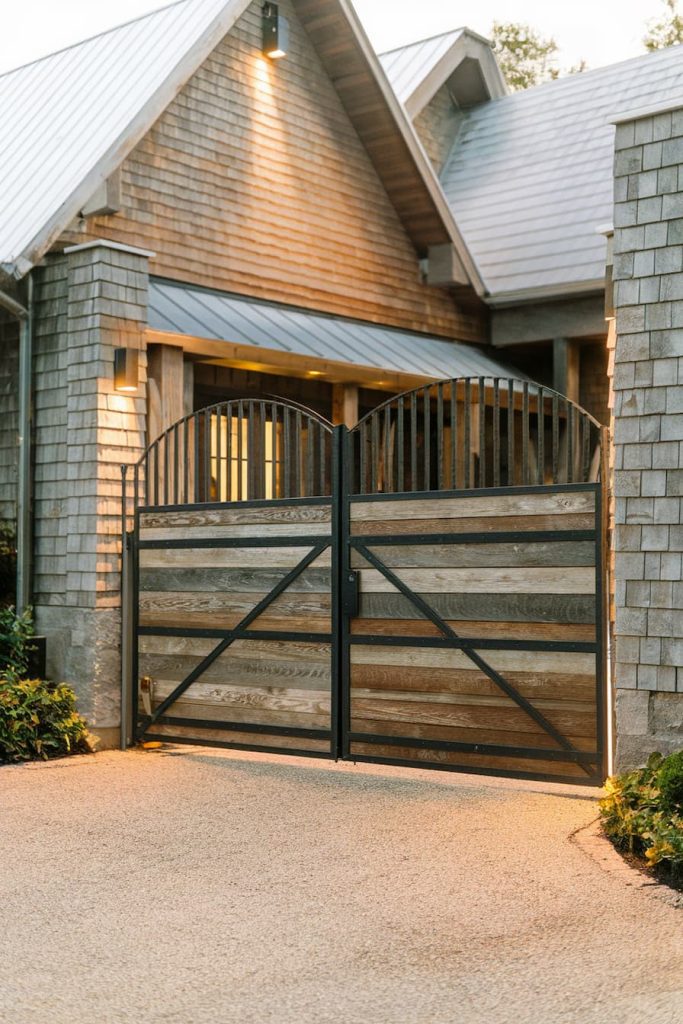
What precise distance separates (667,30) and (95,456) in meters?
23.6

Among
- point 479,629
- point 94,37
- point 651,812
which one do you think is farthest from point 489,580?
point 94,37

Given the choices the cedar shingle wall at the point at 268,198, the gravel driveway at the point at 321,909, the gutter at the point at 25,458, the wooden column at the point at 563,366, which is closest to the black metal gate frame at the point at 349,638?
the gravel driveway at the point at 321,909

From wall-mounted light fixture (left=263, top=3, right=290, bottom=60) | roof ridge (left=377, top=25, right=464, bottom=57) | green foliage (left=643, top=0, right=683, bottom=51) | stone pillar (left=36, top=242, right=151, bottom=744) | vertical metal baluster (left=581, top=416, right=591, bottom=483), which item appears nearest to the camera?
vertical metal baluster (left=581, top=416, right=591, bottom=483)

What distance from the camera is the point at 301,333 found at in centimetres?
1180

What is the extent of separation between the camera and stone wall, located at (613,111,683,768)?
6.95m

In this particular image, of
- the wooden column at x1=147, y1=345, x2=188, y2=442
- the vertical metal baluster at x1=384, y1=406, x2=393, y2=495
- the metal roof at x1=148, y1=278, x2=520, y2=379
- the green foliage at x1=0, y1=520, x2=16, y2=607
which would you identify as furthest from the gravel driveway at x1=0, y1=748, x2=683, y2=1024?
the metal roof at x1=148, y1=278, x2=520, y2=379

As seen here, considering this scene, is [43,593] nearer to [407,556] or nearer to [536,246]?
[407,556]

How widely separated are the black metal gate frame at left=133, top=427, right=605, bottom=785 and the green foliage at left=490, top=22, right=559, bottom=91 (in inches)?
965

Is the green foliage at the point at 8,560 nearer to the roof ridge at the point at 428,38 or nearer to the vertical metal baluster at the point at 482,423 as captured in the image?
the vertical metal baluster at the point at 482,423

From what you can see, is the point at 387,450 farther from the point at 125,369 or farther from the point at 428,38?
the point at 428,38

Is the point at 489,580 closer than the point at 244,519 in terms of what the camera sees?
Yes

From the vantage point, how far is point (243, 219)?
38.7ft

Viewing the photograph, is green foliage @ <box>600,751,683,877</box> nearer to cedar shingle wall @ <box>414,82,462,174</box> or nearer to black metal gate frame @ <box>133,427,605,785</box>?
black metal gate frame @ <box>133,427,605,785</box>

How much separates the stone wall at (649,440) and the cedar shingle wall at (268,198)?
4814mm
